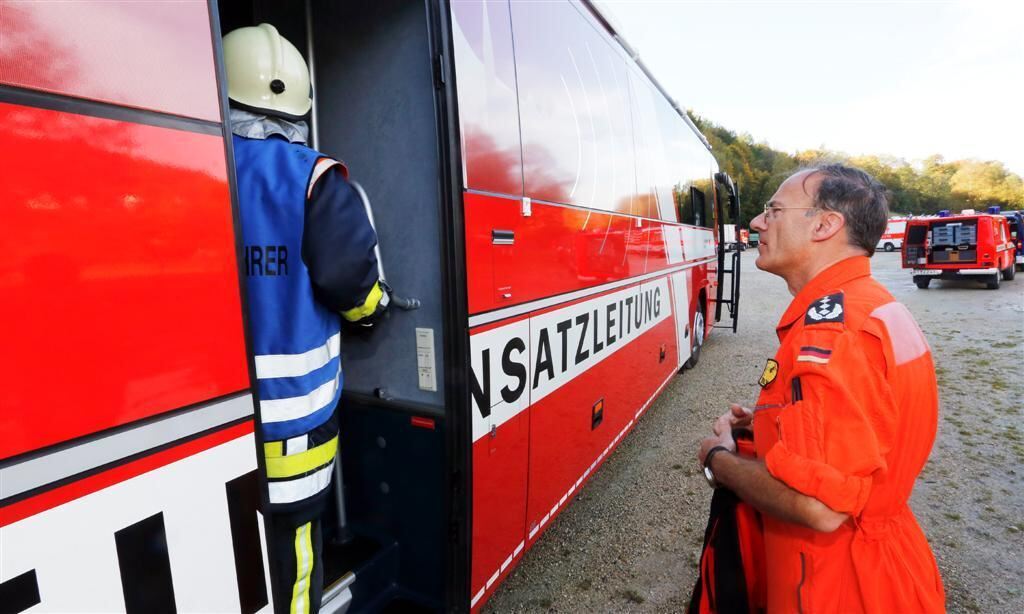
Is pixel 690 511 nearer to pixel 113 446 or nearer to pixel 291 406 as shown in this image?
pixel 291 406

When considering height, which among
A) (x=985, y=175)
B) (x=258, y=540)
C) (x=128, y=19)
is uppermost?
(x=985, y=175)

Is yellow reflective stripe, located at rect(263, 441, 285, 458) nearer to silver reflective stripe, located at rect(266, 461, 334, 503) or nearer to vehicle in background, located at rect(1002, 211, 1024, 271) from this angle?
silver reflective stripe, located at rect(266, 461, 334, 503)

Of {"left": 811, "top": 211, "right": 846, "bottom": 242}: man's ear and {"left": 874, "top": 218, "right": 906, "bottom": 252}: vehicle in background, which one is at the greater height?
{"left": 811, "top": 211, "right": 846, "bottom": 242}: man's ear

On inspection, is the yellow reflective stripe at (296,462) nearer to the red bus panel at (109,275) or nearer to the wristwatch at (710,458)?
the red bus panel at (109,275)

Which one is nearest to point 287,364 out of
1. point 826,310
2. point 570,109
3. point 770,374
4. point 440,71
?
point 440,71

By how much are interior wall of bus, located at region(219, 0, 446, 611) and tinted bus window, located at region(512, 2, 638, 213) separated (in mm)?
601

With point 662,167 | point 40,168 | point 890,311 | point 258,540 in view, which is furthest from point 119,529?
point 662,167

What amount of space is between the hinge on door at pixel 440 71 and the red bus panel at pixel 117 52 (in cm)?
85

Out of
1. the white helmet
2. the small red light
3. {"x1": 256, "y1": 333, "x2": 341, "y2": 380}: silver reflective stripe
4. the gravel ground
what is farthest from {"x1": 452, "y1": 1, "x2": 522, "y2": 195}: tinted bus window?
the gravel ground

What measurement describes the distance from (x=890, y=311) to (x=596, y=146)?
7.42ft

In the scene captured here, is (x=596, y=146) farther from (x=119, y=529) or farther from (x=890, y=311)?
(x=119, y=529)

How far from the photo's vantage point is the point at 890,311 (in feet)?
4.52

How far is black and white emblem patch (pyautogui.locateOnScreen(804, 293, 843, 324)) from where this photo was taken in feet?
4.51

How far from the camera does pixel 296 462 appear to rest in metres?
1.66
